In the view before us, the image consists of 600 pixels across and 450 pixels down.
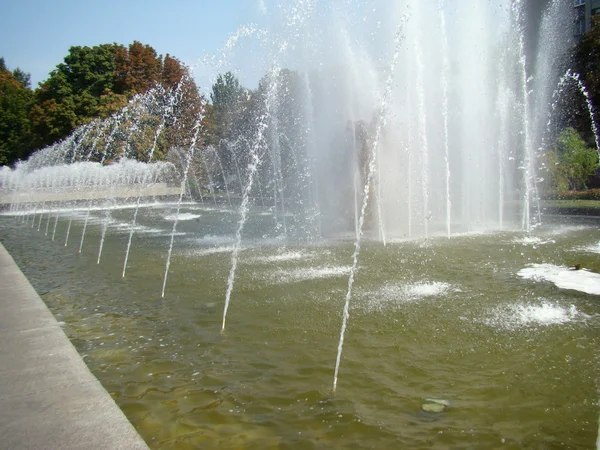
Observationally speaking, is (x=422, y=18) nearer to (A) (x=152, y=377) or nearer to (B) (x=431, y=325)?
(B) (x=431, y=325)

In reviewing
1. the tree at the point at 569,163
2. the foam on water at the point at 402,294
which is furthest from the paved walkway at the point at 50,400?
the tree at the point at 569,163

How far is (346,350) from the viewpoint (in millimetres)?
4840

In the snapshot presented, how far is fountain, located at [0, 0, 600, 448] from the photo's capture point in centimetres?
360

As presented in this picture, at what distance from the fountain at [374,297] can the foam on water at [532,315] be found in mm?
40

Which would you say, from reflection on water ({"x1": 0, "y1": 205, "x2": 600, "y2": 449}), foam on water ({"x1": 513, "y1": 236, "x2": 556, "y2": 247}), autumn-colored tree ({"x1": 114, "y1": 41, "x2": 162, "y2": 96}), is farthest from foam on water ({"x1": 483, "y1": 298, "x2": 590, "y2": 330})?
autumn-colored tree ({"x1": 114, "y1": 41, "x2": 162, "y2": 96})

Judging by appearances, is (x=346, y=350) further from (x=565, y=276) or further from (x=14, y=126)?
(x=14, y=126)

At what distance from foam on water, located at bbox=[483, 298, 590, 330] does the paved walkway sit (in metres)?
3.95

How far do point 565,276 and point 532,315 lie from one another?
216 centimetres

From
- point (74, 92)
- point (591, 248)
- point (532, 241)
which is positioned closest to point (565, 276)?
point (591, 248)

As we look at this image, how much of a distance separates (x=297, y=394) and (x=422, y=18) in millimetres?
16245

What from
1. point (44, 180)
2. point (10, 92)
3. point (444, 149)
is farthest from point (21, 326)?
point (10, 92)

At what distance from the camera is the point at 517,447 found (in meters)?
3.13

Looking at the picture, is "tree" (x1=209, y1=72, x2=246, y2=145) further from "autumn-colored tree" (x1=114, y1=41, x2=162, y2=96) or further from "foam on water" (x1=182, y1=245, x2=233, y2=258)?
"foam on water" (x1=182, y1=245, x2=233, y2=258)

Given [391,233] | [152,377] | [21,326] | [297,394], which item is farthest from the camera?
[391,233]
